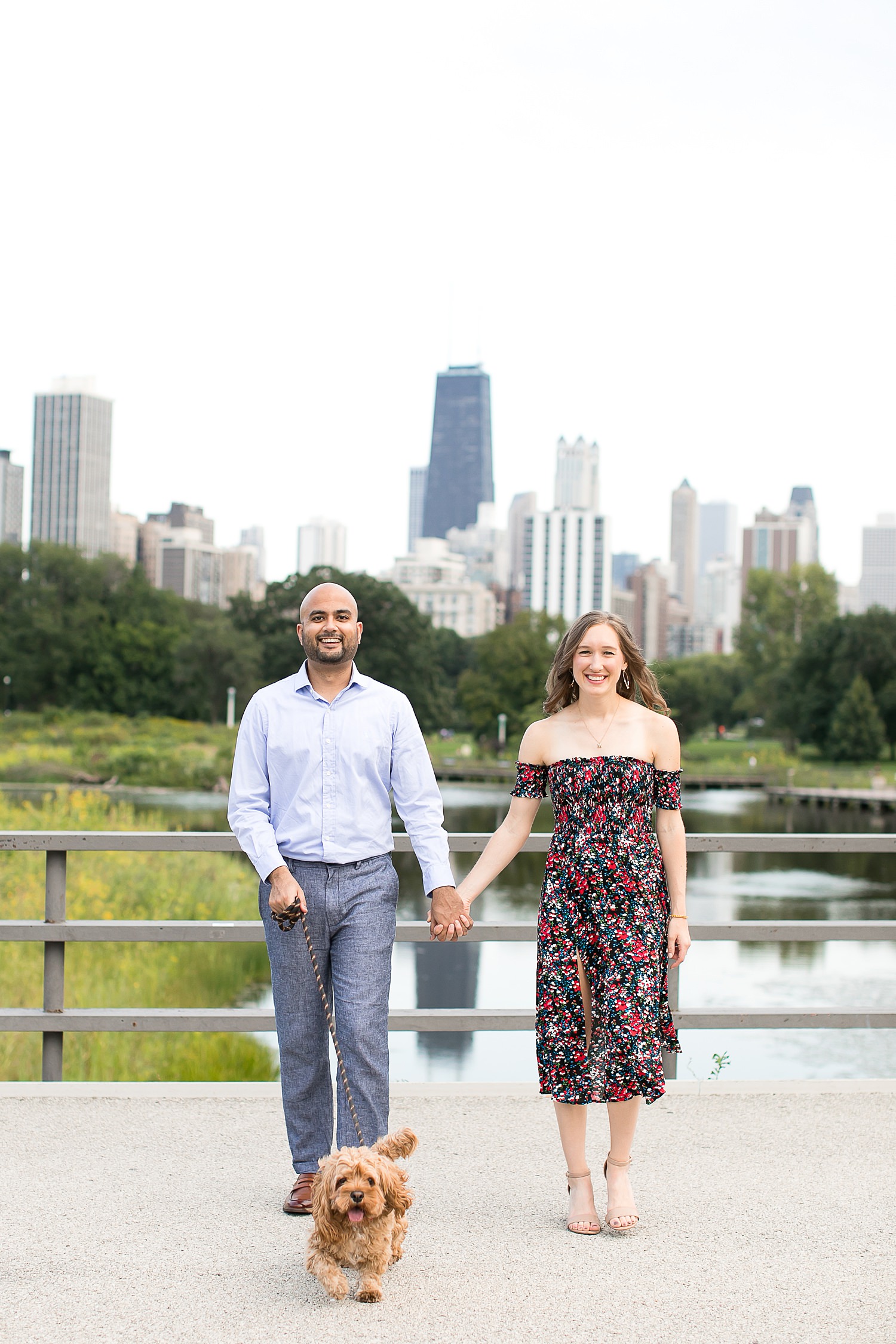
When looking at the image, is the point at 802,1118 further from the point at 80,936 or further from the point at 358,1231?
the point at 80,936

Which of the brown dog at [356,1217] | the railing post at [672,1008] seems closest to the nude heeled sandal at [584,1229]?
the brown dog at [356,1217]

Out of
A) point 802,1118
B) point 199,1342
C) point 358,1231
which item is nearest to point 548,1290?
point 358,1231

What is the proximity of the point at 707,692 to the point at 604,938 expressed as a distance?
97832mm

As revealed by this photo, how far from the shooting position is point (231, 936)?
4.76 m

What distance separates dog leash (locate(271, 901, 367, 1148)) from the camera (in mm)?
3370

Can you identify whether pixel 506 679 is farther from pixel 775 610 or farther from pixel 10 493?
pixel 10 493

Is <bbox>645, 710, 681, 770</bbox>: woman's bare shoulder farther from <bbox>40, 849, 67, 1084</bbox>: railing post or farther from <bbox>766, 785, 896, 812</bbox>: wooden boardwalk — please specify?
<bbox>766, 785, 896, 812</bbox>: wooden boardwalk

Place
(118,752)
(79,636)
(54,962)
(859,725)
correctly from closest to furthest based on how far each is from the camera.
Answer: (54,962) → (118,752) → (859,725) → (79,636)

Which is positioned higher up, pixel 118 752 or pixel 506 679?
pixel 506 679

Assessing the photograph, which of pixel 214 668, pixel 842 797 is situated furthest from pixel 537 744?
pixel 214 668

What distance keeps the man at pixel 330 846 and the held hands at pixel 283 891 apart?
2 cm

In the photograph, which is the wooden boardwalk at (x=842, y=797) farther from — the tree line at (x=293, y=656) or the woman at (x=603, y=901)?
the woman at (x=603, y=901)

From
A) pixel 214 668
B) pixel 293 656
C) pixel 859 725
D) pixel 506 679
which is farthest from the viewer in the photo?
pixel 506 679

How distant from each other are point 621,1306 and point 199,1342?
3.18ft
